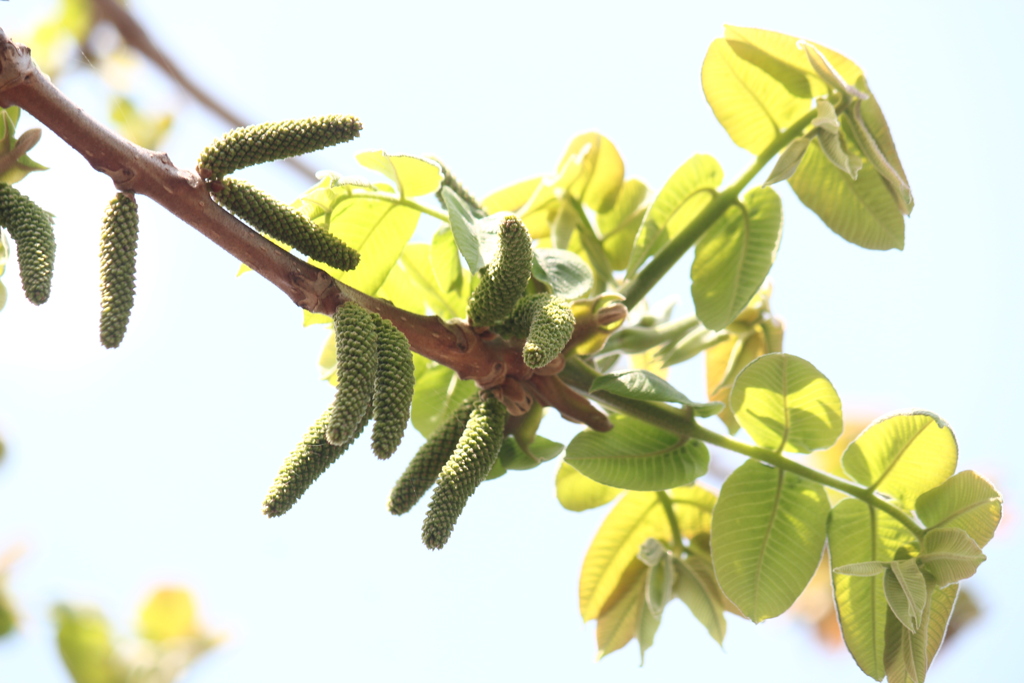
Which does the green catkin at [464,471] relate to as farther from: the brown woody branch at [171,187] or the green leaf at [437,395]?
the green leaf at [437,395]

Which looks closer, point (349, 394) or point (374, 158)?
point (349, 394)

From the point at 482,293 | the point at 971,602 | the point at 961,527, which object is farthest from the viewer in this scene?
the point at 971,602

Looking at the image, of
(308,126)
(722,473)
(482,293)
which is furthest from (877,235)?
(722,473)

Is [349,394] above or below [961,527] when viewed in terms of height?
below

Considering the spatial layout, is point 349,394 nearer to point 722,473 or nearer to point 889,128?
point 889,128

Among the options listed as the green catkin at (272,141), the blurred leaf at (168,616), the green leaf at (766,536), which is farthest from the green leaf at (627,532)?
the blurred leaf at (168,616)

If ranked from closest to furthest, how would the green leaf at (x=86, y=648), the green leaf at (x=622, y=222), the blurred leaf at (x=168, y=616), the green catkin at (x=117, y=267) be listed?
the green catkin at (x=117, y=267)
the green leaf at (x=622, y=222)
the green leaf at (x=86, y=648)
the blurred leaf at (x=168, y=616)

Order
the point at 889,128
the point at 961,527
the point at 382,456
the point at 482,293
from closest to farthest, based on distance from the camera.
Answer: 1. the point at 382,456
2. the point at 482,293
3. the point at 961,527
4. the point at 889,128
